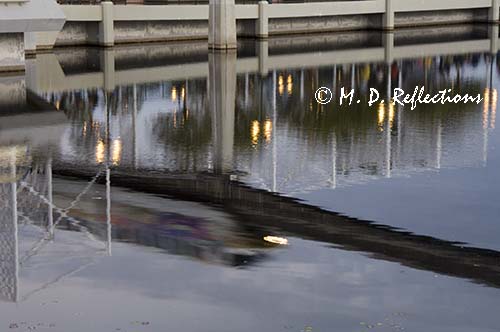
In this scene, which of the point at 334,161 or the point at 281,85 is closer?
the point at 334,161

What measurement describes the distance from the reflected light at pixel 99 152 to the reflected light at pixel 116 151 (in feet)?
0.76

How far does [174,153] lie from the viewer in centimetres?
2281

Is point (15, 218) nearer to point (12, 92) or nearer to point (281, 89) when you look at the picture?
point (12, 92)

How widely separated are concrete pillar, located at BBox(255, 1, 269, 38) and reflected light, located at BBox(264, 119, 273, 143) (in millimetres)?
A: 29674

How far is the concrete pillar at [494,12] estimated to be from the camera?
2827 inches

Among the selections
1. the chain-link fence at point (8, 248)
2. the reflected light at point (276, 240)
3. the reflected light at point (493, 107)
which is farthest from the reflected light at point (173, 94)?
the reflected light at point (276, 240)

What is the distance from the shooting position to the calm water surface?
11812mm

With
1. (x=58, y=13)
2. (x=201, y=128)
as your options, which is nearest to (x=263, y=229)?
(x=201, y=128)

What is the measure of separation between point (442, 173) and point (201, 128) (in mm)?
7833

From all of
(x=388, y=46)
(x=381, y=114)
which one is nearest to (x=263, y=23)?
(x=388, y=46)

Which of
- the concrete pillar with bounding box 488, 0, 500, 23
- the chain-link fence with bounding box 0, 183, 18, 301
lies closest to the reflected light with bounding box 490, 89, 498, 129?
the chain-link fence with bounding box 0, 183, 18, 301

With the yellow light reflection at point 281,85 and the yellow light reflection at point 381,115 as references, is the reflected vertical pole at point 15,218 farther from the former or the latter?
the yellow light reflection at point 281,85

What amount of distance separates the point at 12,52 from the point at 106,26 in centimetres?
1174

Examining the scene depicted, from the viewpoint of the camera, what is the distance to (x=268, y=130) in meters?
26.6
